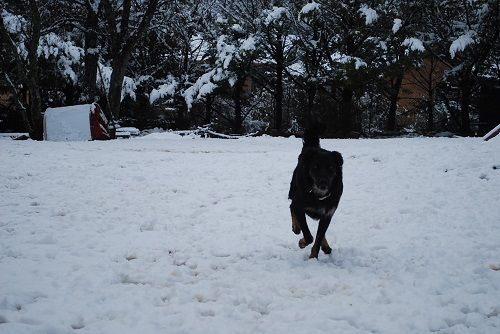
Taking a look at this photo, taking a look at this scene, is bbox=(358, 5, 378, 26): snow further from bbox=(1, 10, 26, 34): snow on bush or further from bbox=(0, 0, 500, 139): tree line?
bbox=(1, 10, 26, 34): snow on bush

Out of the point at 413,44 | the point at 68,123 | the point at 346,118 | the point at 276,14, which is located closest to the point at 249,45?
the point at 276,14

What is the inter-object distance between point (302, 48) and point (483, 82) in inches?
409

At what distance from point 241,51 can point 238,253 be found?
17931 mm

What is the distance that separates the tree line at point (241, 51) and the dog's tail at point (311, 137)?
44.4ft

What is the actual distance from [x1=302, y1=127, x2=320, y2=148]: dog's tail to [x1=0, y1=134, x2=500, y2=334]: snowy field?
134 centimetres

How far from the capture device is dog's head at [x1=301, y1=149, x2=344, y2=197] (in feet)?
14.0

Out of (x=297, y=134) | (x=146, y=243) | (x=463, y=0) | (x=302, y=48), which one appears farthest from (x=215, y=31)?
(x=146, y=243)

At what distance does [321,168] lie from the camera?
432 cm

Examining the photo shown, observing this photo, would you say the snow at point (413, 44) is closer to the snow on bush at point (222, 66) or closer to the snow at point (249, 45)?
the snow at point (249, 45)

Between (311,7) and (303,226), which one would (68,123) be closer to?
(311,7)

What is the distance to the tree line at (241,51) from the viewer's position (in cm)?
1814

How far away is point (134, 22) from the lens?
2020 centimetres

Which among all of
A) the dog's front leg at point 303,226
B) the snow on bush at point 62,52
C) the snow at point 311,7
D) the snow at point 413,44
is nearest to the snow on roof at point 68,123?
Result: the snow on bush at point 62,52

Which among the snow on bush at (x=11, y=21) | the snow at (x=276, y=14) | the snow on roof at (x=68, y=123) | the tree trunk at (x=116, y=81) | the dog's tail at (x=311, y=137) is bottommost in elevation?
the dog's tail at (x=311, y=137)
